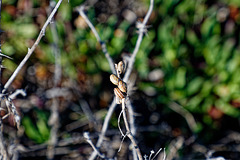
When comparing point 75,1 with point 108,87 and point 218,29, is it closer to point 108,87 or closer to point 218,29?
point 108,87

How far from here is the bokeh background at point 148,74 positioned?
62.6 inches

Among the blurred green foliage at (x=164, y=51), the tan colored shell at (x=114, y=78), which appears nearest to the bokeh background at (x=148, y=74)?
the blurred green foliage at (x=164, y=51)

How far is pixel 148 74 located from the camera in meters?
1.73

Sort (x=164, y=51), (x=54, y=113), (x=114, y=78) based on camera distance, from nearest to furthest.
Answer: (x=114, y=78) → (x=54, y=113) → (x=164, y=51)

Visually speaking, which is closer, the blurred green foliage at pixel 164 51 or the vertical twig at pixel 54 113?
the vertical twig at pixel 54 113

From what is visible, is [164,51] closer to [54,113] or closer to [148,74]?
[148,74]

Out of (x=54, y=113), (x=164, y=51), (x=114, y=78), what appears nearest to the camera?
(x=114, y=78)

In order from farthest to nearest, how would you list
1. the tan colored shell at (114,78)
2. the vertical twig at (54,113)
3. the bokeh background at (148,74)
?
1. the bokeh background at (148,74)
2. the vertical twig at (54,113)
3. the tan colored shell at (114,78)

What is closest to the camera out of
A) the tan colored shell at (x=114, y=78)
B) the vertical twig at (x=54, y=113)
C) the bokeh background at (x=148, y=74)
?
the tan colored shell at (x=114, y=78)

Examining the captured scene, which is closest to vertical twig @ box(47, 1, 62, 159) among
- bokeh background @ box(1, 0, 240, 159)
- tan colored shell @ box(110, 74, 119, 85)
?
bokeh background @ box(1, 0, 240, 159)

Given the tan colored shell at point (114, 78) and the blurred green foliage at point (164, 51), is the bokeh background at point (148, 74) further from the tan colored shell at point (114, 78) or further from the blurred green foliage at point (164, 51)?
the tan colored shell at point (114, 78)

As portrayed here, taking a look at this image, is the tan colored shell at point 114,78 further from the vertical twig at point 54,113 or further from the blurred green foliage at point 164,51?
the blurred green foliage at point 164,51

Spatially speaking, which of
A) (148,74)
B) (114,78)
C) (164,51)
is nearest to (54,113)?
(148,74)

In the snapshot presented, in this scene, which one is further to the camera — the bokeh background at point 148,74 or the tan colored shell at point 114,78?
the bokeh background at point 148,74
